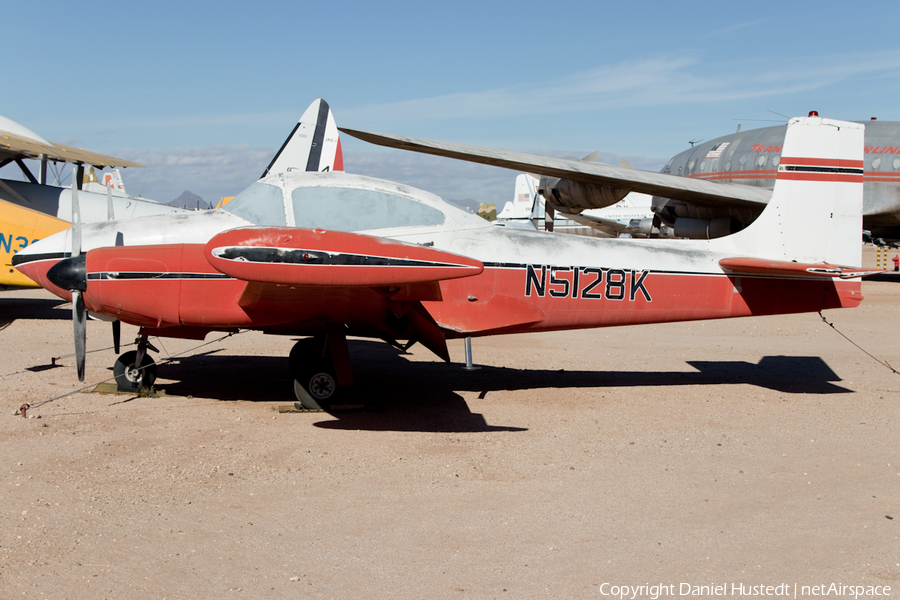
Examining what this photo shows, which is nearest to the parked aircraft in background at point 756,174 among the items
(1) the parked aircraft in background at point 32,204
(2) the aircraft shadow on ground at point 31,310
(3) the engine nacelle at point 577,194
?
(3) the engine nacelle at point 577,194

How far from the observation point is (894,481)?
553 centimetres

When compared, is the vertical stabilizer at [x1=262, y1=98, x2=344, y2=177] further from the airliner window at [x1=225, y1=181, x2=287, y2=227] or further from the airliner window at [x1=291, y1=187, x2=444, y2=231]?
the airliner window at [x1=291, y1=187, x2=444, y2=231]

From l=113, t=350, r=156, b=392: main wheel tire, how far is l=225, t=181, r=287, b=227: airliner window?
2.23 meters

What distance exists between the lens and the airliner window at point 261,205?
7.07m

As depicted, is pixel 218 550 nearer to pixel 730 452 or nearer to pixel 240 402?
pixel 240 402

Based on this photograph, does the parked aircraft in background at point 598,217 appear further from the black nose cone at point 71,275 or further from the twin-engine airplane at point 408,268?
the black nose cone at point 71,275

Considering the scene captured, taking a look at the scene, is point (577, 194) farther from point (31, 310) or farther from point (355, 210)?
point (31, 310)

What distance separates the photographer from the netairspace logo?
146 inches

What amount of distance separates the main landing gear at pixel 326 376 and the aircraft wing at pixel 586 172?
303 centimetres

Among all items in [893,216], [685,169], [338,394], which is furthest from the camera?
[685,169]

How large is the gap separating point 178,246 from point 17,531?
133 inches

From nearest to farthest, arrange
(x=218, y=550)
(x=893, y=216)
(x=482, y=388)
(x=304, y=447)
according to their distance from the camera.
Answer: (x=218, y=550) < (x=304, y=447) < (x=482, y=388) < (x=893, y=216)

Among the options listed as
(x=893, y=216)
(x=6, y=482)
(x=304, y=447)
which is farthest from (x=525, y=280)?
(x=893, y=216)

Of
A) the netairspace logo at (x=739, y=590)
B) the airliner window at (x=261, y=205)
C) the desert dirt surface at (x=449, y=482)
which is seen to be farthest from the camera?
the airliner window at (x=261, y=205)
